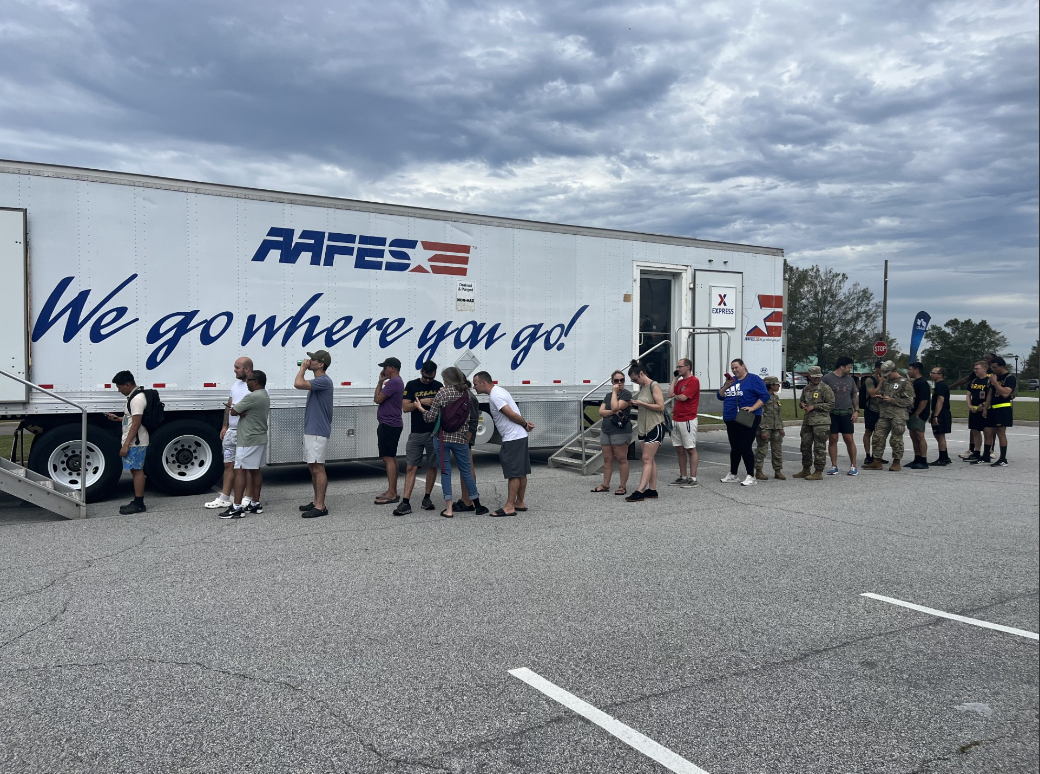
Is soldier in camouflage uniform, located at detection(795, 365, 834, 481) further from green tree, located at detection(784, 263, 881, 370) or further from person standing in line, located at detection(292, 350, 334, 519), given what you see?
green tree, located at detection(784, 263, 881, 370)

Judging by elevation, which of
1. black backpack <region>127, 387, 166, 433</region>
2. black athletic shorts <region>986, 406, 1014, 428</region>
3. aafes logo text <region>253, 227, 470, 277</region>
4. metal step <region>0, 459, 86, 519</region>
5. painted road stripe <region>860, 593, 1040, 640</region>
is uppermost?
aafes logo text <region>253, 227, 470, 277</region>

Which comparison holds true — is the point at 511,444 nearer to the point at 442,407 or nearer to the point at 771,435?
the point at 442,407

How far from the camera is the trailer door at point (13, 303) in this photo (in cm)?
845

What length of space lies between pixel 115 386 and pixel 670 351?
8.40m

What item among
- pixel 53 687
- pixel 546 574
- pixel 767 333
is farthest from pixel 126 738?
pixel 767 333

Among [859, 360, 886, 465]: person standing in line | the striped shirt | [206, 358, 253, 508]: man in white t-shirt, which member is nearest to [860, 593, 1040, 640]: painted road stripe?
the striped shirt

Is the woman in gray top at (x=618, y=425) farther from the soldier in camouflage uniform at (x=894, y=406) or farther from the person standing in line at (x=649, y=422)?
the soldier in camouflage uniform at (x=894, y=406)

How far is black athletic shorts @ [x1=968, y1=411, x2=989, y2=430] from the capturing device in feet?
43.7

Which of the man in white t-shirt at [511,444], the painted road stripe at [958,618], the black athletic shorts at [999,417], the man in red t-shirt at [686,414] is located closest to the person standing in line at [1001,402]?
the black athletic shorts at [999,417]

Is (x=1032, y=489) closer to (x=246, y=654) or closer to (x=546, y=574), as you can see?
(x=546, y=574)

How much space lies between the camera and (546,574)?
601 cm

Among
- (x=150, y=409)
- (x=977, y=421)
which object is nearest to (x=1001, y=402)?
(x=977, y=421)

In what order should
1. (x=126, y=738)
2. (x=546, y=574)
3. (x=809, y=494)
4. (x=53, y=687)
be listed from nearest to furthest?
1. (x=126, y=738)
2. (x=53, y=687)
3. (x=546, y=574)
4. (x=809, y=494)

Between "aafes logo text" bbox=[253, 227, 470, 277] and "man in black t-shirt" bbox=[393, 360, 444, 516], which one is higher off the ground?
"aafes logo text" bbox=[253, 227, 470, 277]
